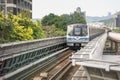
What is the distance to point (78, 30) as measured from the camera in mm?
35781

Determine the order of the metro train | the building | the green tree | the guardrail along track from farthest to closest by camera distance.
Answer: the green tree
the building
the metro train
the guardrail along track

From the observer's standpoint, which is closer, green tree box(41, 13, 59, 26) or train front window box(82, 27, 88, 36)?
train front window box(82, 27, 88, 36)

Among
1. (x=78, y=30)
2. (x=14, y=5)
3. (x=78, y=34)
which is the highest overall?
(x=14, y=5)

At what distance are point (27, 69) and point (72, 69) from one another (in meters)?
4.66

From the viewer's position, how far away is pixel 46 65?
2348cm

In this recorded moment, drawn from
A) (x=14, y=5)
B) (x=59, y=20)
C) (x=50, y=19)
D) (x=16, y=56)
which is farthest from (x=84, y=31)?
(x=50, y=19)

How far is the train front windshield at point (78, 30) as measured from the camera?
117 feet

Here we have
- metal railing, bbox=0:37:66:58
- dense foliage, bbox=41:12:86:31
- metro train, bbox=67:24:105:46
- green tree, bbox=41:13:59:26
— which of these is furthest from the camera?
green tree, bbox=41:13:59:26

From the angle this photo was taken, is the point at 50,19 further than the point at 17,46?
Yes

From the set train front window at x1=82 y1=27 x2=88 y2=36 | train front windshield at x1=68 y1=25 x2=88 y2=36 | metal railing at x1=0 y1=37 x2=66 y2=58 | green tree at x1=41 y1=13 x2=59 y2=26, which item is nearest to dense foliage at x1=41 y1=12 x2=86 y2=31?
green tree at x1=41 y1=13 x2=59 y2=26

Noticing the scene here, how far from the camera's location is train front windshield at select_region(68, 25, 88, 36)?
35656mm

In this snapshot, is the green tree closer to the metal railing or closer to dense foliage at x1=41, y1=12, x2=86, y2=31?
dense foliage at x1=41, y1=12, x2=86, y2=31

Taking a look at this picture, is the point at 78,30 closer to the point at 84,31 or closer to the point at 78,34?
the point at 78,34

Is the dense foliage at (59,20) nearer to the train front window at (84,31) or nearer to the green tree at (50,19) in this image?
the green tree at (50,19)
